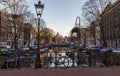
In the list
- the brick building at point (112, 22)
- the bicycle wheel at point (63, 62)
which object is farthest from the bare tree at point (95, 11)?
the bicycle wheel at point (63, 62)

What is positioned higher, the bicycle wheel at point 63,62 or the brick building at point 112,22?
the brick building at point 112,22

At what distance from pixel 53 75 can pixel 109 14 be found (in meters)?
85.0

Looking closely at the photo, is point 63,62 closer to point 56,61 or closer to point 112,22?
point 56,61

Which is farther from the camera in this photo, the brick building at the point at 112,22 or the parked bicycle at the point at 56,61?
the brick building at the point at 112,22

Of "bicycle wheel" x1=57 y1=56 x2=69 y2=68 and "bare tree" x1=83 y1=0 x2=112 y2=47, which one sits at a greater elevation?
"bare tree" x1=83 y1=0 x2=112 y2=47

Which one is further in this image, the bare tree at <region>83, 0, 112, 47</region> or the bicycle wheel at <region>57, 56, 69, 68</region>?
the bare tree at <region>83, 0, 112, 47</region>

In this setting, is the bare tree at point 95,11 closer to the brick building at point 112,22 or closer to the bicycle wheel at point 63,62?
the brick building at point 112,22

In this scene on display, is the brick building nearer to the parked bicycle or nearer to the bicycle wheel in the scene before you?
the bicycle wheel

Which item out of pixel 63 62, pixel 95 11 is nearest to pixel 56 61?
pixel 63 62

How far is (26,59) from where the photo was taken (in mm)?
26328

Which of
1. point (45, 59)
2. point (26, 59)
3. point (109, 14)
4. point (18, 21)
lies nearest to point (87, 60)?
point (45, 59)

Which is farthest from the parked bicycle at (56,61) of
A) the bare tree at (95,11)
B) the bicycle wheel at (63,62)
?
the bare tree at (95,11)

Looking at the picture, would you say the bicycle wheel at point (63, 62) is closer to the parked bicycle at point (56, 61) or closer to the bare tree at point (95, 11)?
the parked bicycle at point (56, 61)

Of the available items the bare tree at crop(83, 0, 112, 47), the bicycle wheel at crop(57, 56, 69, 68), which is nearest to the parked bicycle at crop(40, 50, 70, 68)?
the bicycle wheel at crop(57, 56, 69, 68)
